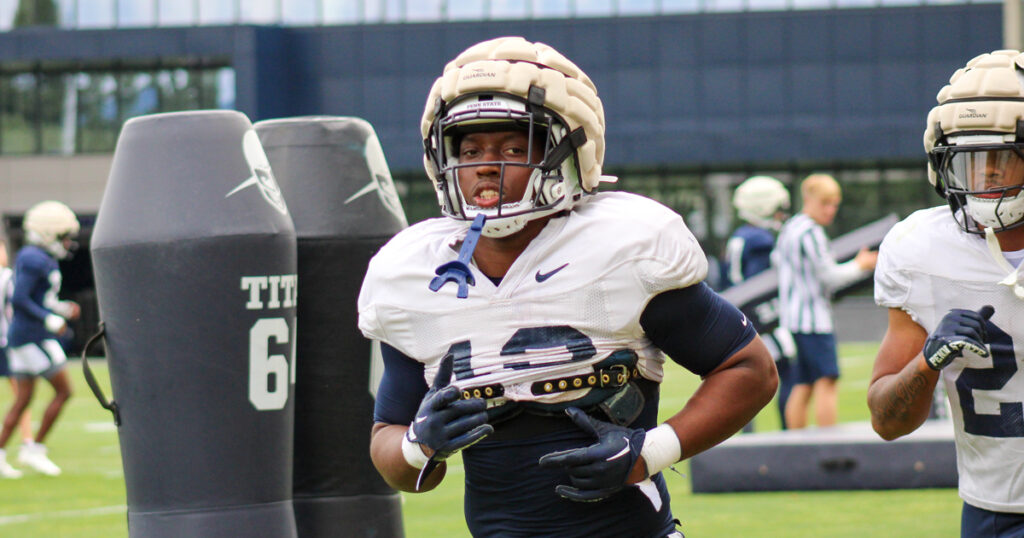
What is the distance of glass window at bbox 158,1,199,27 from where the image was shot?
33812mm

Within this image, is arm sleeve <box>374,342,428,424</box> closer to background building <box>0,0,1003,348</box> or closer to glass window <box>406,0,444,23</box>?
background building <box>0,0,1003,348</box>

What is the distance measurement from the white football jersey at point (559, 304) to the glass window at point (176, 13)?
31975mm

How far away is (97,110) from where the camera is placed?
3344 cm

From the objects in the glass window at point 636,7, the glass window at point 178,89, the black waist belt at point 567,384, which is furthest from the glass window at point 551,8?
the black waist belt at point 567,384

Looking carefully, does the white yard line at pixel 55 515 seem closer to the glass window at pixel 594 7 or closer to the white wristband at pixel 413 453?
the white wristband at pixel 413 453

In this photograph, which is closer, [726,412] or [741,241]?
[726,412]

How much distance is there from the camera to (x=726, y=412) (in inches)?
117

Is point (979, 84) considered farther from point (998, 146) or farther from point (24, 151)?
point (24, 151)

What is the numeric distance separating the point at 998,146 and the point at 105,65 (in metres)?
31.6

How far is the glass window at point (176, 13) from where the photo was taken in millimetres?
33812

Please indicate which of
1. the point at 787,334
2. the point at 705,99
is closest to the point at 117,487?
the point at 787,334

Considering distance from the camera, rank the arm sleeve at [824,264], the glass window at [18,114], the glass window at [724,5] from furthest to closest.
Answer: the glass window at [18,114], the glass window at [724,5], the arm sleeve at [824,264]

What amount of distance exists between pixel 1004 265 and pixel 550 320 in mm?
1199

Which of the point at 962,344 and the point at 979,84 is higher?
the point at 979,84
